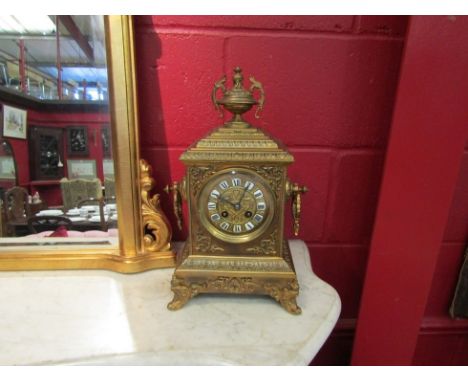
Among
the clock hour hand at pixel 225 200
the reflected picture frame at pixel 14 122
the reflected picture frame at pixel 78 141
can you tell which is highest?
the reflected picture frame at pixel 14 122

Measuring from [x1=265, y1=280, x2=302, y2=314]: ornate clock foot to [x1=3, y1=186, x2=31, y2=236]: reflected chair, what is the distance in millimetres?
742

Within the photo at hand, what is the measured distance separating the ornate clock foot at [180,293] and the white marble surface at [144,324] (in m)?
0.02

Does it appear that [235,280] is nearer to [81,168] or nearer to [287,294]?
[287,294]

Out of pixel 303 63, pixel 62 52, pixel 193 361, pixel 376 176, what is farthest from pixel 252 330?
pixel 62 52

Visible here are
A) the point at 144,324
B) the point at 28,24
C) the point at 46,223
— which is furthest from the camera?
the point at 46,223

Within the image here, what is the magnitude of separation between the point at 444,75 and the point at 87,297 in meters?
1.05

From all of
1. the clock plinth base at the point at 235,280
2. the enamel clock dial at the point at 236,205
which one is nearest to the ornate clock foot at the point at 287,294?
the clock plinth base at the point at 235,280

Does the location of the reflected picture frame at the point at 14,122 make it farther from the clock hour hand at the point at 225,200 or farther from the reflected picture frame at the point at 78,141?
the clock hour hand at the point at 225,200

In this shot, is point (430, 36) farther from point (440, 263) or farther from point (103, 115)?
point (103, 115)

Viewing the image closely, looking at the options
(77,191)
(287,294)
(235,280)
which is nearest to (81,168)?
(77,191)

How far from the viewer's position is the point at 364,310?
94 cm

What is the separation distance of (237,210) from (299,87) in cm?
44

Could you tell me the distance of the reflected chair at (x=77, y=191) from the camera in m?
0.86

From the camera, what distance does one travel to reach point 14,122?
0.83 m
